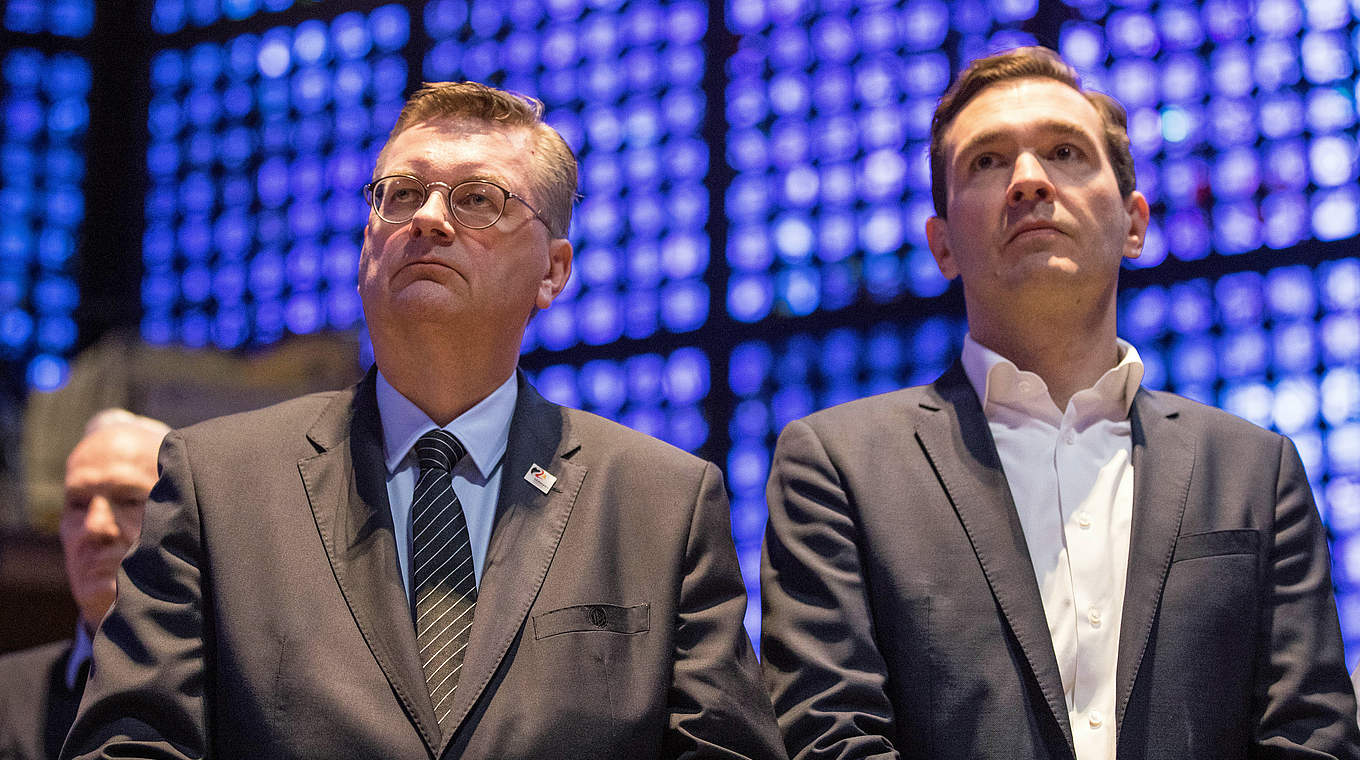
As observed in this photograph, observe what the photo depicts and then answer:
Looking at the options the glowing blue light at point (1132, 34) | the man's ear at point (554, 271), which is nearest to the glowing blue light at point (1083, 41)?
the glowing blue light at point (1132, 34)

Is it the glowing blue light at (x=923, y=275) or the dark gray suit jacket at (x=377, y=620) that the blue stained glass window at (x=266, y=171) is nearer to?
the glowing blue light at (x=923, y=275)

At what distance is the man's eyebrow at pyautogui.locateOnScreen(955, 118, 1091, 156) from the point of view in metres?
3.19

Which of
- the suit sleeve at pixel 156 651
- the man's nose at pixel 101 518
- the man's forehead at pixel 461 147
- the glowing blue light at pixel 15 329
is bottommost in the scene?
the man's nose at pixel 101 518

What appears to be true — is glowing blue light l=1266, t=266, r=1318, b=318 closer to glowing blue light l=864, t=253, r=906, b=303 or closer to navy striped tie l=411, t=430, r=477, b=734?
glowing blue light l=864, t=253, r=906, b=303

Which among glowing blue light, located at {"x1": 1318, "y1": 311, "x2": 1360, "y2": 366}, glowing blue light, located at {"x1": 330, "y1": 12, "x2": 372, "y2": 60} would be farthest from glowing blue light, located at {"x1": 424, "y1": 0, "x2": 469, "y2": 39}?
glowing blue light, located at {"x1": 1318, "y1": 311, "x2": 1360, "y2": 366}

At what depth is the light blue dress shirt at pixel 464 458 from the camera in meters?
2.82

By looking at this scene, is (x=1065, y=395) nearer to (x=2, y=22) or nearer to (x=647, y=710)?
(x=647, y=710)

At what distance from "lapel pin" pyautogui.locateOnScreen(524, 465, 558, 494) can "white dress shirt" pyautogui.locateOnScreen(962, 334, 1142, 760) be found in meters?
0.88

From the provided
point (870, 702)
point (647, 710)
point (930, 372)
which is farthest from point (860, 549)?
point (930, 372)

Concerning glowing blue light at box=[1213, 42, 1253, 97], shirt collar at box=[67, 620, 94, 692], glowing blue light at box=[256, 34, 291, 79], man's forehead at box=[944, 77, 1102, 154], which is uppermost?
glowing blue light at box=[256, 34, 291, 79]

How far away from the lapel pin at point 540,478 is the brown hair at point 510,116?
59 centimetres

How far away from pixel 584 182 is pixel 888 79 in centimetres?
118

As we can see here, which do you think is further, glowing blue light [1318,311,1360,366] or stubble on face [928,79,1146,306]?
glowing blue light [1318,311,1360,366]

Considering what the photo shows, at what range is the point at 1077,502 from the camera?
116 inches
